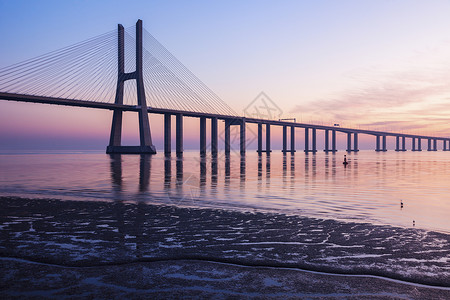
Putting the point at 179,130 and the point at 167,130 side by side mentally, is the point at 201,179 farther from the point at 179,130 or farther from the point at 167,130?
the point at 179,130

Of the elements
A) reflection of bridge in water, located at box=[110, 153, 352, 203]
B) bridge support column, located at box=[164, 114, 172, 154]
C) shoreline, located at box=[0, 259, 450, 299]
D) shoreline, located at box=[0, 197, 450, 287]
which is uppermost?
bridge support column, located at box=[164, 114, 172, 154]

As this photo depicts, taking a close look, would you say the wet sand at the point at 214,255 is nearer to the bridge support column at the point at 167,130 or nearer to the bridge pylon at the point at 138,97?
the bridge pylon at the point at 138,97

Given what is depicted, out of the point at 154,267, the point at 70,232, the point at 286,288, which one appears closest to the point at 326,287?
the point at 286,288

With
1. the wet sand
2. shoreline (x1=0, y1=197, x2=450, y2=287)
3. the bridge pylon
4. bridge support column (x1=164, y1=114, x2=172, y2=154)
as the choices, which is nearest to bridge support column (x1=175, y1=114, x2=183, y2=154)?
bridge support column (x1=164, y1=114, x2=172, y2=154)

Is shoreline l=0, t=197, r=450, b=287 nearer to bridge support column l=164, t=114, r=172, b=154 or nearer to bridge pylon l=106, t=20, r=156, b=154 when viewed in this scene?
bridge pylon l=106, t=20, r=156, b=154

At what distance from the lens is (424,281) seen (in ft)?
14.4

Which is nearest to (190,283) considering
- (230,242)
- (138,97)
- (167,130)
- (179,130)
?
(230,242)

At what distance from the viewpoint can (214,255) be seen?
5.45 metres

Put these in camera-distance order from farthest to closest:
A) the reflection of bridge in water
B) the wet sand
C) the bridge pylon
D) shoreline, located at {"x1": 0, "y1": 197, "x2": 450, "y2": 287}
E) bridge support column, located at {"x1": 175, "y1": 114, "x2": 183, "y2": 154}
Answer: bridge support column, located at {"x1": 175, "y1": 114, "x2": 183, "y2": 154} → the bridge pylon → the reflection of bridge in water → shoreline, located at {"x1": 0, "y1": 197, "x2": 450, "y2": 287} → the wet sand

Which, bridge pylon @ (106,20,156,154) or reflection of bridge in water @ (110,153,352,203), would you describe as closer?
reflection of bridge in water @ (110,153,352,203)

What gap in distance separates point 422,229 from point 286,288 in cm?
475

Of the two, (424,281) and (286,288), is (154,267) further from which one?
(424,281)

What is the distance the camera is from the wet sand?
4.22m

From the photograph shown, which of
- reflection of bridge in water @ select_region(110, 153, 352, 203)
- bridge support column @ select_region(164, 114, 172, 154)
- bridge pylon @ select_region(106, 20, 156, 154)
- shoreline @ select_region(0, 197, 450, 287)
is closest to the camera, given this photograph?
shoreline @ select_region(0, 197, 450, 287)
